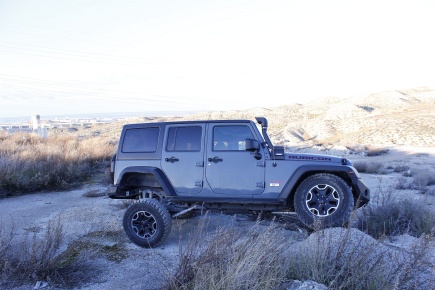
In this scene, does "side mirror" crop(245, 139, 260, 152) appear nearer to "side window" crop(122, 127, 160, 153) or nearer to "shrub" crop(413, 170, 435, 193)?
"side window" crop(122, 127, 160, 153)

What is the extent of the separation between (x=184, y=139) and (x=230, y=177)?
3.39ft

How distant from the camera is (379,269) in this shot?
11.9ft

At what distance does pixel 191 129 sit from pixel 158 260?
2156 millimetres

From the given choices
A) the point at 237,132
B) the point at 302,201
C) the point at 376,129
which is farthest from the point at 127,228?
the point at 376,129

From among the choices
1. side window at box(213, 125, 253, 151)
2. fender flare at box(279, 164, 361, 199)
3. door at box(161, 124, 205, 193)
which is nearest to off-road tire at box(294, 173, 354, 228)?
fender flare at box(279, 164, 361, 199)

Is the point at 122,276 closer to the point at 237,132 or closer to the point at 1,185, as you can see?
the point at 237,132

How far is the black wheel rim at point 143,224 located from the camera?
234 inches

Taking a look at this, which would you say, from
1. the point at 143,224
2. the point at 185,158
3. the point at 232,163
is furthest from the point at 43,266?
the point at 232,163

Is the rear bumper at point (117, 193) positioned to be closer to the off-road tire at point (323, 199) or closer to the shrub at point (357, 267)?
the off-road tire at point (323, 199)

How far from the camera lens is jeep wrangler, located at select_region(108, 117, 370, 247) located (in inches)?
221

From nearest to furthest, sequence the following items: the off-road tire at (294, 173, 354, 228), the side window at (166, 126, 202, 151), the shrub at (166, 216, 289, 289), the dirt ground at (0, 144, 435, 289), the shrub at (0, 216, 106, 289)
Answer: the shrub at (166, 216, 289, 289) → the shrub at (0, 216, 106, 289) → the dirt ground at (0, 144, 435, 289) → the off-road tire at (294, 173, 354, 228) → the side window at (166, 126, 202, 151)

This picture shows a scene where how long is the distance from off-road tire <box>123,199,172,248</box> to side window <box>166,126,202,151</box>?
3.19 feet

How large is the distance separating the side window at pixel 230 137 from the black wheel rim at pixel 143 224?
1.54 m

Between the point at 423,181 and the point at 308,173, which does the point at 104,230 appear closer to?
the point at 308,173
